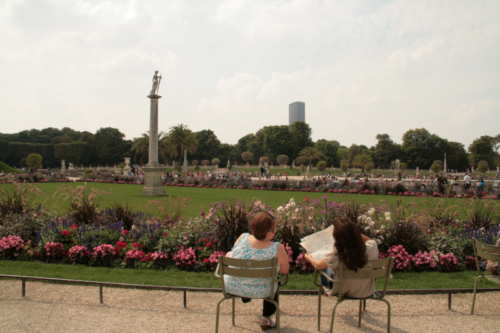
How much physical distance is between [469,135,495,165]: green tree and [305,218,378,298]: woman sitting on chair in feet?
267

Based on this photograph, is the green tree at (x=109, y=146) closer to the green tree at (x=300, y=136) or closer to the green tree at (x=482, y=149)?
the green tree at (x=300, y=136)

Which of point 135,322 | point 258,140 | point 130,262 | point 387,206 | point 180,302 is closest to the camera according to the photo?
point 135,322

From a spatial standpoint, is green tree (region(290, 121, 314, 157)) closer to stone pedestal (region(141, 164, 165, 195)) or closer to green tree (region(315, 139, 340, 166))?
green tree (region(315, 139, 340, 166))

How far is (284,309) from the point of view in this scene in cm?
395

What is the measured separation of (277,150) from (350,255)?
74.6 meters

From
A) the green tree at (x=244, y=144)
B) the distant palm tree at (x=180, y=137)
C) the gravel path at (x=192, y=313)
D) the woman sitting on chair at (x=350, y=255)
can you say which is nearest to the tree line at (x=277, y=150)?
the green tree at (x=244, y=144)

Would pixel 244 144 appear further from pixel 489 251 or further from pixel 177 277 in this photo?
pixel 489 251

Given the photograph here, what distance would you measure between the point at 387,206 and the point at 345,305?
3.33 meters

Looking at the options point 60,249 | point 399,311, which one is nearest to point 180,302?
point 399,311

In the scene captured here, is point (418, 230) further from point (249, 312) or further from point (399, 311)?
point (249, 312)

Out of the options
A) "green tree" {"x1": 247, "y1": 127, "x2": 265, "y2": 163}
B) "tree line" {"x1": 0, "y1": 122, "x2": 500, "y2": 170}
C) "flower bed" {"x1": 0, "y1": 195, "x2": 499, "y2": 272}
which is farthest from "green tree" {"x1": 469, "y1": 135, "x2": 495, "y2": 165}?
"flower bed" {"x1": 0, "y1": 195, "x2": 499, "y2": 272}

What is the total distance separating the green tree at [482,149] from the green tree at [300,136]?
3446 cm

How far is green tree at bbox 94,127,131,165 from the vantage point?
71.3m

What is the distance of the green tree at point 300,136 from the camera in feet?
260
